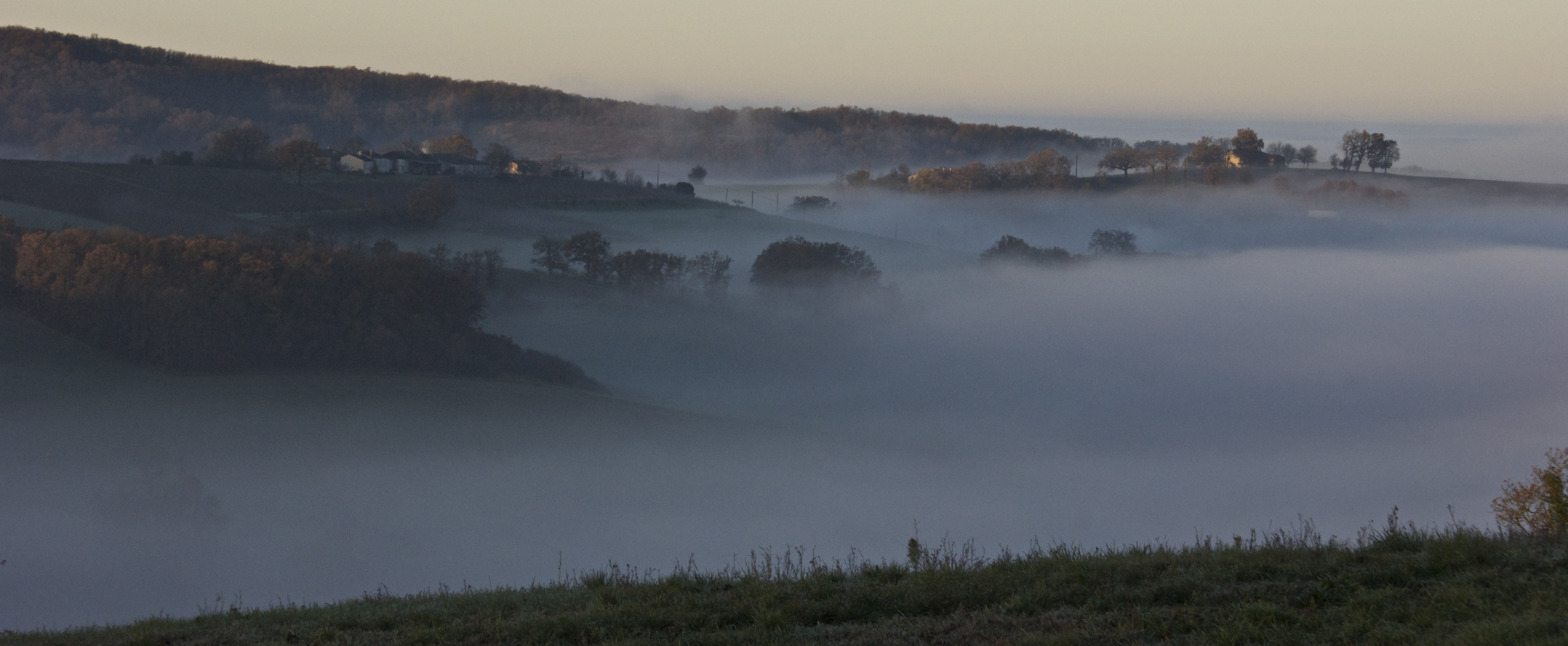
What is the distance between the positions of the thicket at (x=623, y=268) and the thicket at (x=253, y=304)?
57.2 ft

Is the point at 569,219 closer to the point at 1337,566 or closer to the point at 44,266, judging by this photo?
the point at 44,266

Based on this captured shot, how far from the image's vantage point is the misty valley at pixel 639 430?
27.7ft

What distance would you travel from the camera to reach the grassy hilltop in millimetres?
7047

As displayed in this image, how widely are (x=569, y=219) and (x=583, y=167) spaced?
5123cm

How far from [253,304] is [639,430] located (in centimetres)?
3462

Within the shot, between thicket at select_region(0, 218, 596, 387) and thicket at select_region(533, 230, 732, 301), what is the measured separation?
17447 mm

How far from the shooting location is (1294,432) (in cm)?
12275

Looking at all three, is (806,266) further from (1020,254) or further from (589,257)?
(1020,254)

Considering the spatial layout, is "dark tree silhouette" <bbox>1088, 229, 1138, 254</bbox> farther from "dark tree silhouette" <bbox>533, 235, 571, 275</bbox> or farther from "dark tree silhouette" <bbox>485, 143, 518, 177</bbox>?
"dark tree silhouette" <bbox>533, 235, 571, 275</bbox>

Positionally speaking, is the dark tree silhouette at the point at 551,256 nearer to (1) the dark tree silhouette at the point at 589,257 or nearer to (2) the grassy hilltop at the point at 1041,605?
(1) the dark tree silhouette at the point at 589,257

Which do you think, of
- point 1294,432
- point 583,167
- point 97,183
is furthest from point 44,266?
point 1294,432

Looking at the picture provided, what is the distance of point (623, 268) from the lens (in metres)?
112

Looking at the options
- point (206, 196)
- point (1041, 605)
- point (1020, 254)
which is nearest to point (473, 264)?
point (206, 196)

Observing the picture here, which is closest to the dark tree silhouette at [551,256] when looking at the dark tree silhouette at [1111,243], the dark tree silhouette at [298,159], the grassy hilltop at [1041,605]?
the dark tree silhouette at [298,159]
